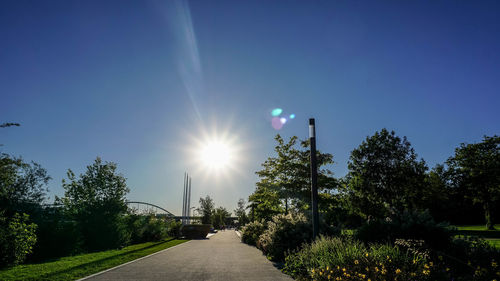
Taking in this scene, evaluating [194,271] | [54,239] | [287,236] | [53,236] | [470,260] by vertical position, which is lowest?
[194,271]

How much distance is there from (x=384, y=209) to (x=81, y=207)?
33.4 meters

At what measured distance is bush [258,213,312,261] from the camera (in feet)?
39.0

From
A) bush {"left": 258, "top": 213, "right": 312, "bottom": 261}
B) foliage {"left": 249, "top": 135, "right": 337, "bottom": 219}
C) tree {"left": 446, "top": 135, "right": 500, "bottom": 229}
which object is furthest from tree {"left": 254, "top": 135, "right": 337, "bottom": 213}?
tree {"left": 446, "top": 135, "right": 500, "bottom": 229}

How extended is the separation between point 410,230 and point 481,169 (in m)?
36.8

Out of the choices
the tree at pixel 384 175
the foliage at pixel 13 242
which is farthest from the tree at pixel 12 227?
the tree at pixel 384 175

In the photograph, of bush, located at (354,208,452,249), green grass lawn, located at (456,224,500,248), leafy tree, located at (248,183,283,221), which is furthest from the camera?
leafy tree, located at (248,183,283,221)

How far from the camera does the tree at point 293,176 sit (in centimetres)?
2142

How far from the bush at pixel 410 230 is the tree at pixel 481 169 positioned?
3515 cm

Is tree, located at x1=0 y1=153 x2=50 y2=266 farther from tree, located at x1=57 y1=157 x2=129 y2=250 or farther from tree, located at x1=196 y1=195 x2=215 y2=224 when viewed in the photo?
tree, located at x1=196 y1=195 x2=215 y2=224

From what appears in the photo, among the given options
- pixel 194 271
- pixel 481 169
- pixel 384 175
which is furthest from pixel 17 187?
pixel 481 169

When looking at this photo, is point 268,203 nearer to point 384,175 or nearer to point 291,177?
point 291,177

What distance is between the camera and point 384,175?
3503 cm

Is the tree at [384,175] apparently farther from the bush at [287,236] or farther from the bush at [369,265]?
the bush at [369,265]

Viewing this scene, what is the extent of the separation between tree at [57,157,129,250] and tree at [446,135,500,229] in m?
40.9
